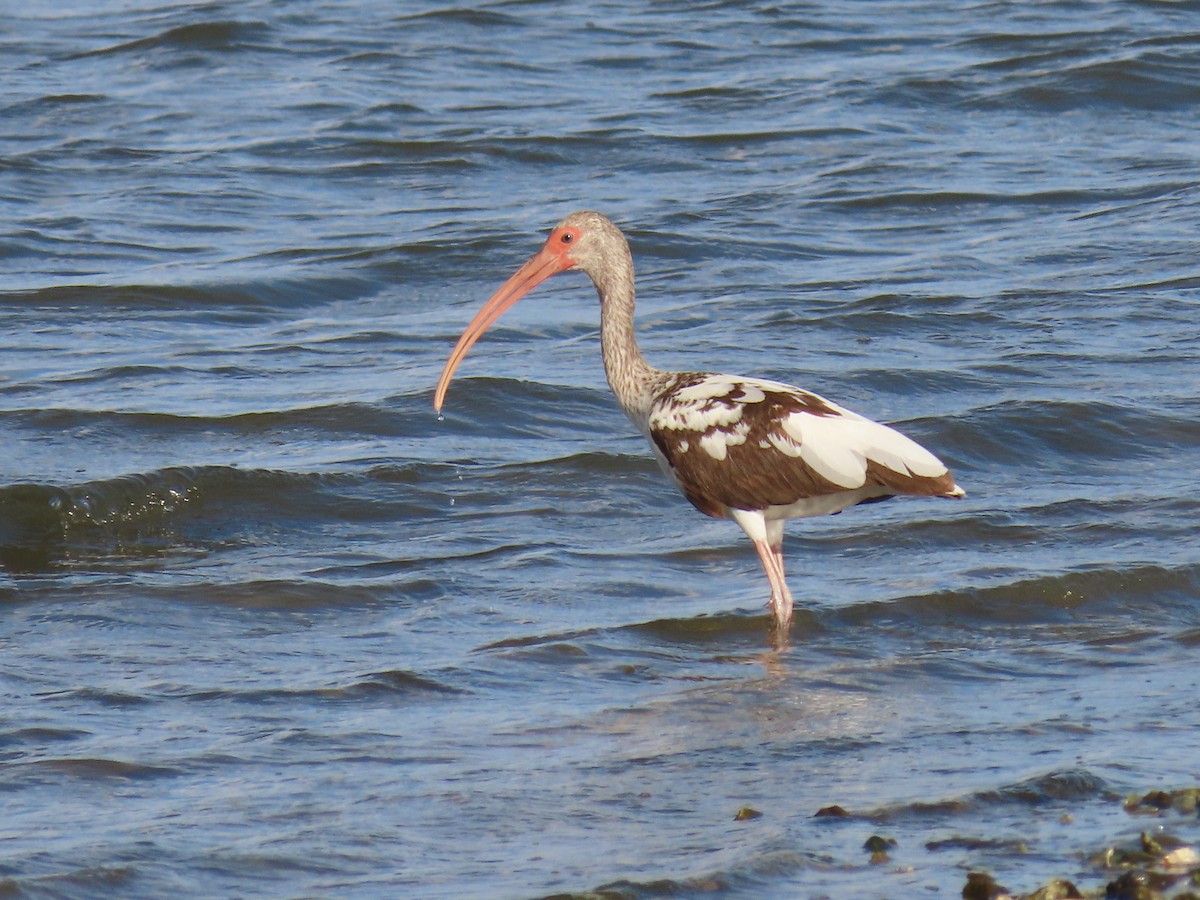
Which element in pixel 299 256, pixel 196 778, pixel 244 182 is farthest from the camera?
pixel 244 182

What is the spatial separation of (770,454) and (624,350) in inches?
44.1

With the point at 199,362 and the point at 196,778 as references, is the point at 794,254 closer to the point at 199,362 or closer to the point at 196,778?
the point at 199,362

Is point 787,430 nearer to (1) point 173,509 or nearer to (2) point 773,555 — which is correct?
(2) point 773,555

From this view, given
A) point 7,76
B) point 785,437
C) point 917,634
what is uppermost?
point 7,76

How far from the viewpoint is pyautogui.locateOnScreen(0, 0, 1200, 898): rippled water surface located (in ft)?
20.1

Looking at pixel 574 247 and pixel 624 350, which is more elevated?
pixel 574 247

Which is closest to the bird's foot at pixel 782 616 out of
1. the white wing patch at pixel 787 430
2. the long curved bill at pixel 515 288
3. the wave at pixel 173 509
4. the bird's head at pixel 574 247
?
the white wing patch at pixel 787 430

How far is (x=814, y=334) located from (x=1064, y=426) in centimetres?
250

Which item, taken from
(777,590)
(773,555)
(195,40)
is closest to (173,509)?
(773,555)

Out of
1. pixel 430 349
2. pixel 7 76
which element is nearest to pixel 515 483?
pixel 430 349

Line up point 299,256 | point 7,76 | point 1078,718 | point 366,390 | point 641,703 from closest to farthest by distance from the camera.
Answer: point 1078,718 < point 641,703 < point 366,390 < point 299,256 < point 7,76

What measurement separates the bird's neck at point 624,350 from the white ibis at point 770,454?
2cm

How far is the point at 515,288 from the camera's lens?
9.99 m

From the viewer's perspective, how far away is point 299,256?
1555 centimetres
